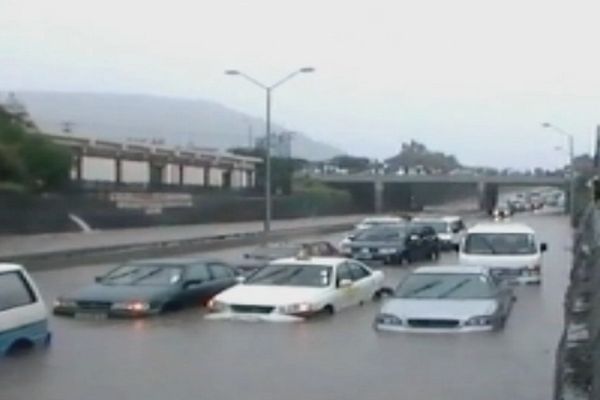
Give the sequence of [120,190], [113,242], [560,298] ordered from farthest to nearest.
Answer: [120,190], [113,242], [560,298]

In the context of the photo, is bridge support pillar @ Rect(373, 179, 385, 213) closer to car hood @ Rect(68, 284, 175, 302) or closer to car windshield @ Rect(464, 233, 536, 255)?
car windshield @ Rect(464, 233, 536, 255)

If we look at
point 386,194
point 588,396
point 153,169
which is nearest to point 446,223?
point 588,396

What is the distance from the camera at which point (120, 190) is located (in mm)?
84938

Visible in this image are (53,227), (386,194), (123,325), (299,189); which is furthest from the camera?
(386,194)

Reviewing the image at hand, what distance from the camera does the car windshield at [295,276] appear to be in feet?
83.6

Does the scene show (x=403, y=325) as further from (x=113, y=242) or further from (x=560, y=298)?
(x=113, y=242)

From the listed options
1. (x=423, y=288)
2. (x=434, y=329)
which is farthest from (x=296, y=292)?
(x=434, y=329)

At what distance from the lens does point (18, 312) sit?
17.1 meters

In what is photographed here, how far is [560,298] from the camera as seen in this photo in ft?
97.9

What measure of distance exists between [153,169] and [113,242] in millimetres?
53379

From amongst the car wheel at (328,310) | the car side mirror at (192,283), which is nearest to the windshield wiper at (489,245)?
the car side mirror at (192,283)

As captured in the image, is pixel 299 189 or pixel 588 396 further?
pixel 299 189

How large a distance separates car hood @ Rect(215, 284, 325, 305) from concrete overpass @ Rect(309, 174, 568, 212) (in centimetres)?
12392

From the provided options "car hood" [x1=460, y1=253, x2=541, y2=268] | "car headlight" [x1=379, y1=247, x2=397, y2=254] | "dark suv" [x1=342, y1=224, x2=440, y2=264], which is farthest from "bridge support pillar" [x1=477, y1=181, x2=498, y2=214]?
"car hood" [x1=460, y1=253, x2=541, y2=268]
